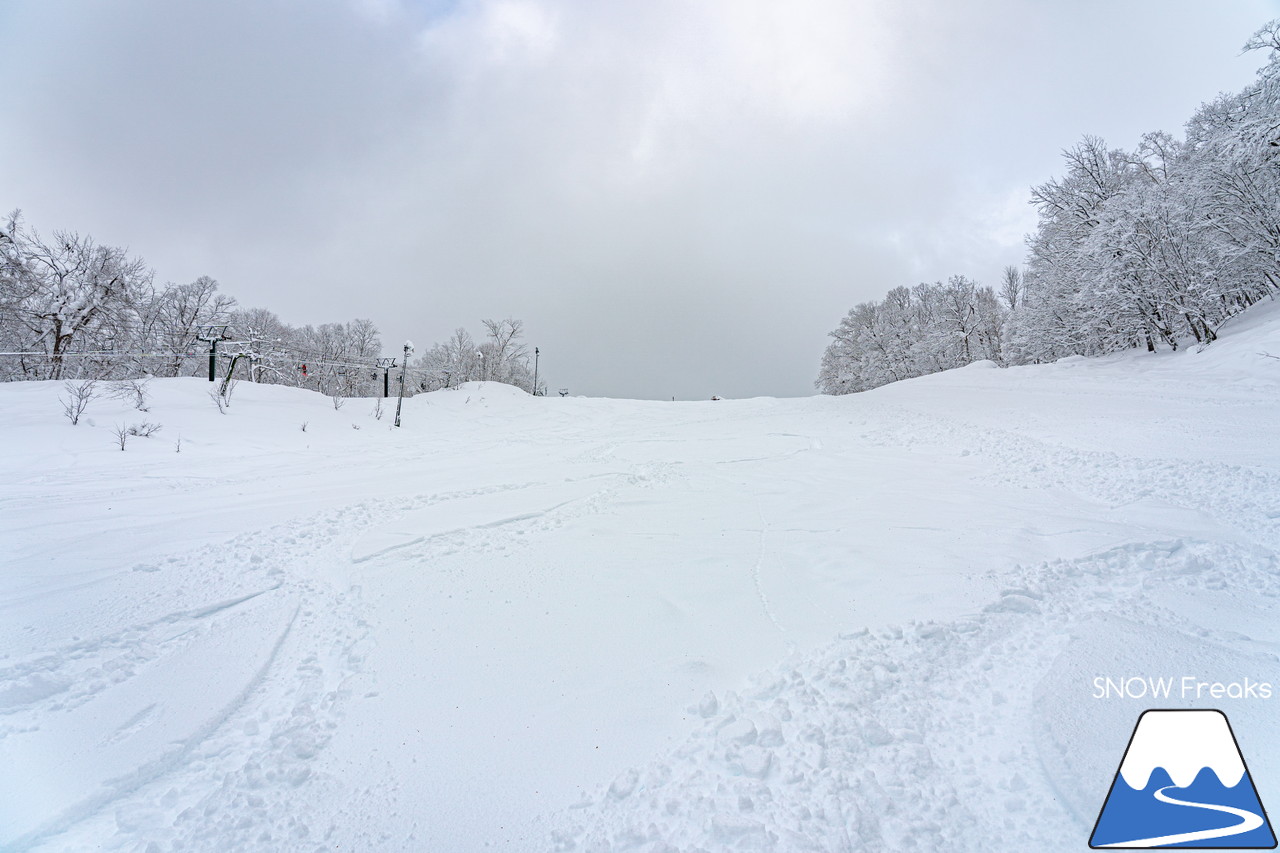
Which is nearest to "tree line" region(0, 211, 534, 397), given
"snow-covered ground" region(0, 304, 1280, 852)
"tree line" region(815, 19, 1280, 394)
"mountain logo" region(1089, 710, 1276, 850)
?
"snow-covered ground" region(0, 304, 1280, 852)

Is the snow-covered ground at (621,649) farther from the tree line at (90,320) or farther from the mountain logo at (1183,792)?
the tree line at (90,320)

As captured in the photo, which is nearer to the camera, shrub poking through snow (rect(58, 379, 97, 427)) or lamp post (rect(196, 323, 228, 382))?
shrub poking through snow (rect(58, 379, 97, 427))

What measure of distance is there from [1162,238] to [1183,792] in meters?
22.2

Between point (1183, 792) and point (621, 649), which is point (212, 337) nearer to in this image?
point (621, 649)

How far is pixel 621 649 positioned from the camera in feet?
11.4

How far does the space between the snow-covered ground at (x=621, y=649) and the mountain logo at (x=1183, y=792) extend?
0.09m

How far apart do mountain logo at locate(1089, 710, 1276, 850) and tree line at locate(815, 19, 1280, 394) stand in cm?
1888

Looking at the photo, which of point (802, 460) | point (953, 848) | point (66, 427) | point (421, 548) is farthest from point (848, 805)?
point (66, 427)

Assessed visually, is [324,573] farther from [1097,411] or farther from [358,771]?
[1097,411]

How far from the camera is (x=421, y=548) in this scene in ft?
17.6

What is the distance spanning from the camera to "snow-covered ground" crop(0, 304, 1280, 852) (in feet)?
7.12

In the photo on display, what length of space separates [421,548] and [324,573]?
95 centimetres

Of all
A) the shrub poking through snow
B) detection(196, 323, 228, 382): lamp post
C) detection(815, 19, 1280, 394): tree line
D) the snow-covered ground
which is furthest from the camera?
detection(196, 323, 228, 382): lamp post

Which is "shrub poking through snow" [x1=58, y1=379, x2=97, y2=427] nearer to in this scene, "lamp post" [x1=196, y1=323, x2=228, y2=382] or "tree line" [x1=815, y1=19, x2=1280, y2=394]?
"lamp post" [x1=196, y1=323, x2=228, y2=382]
